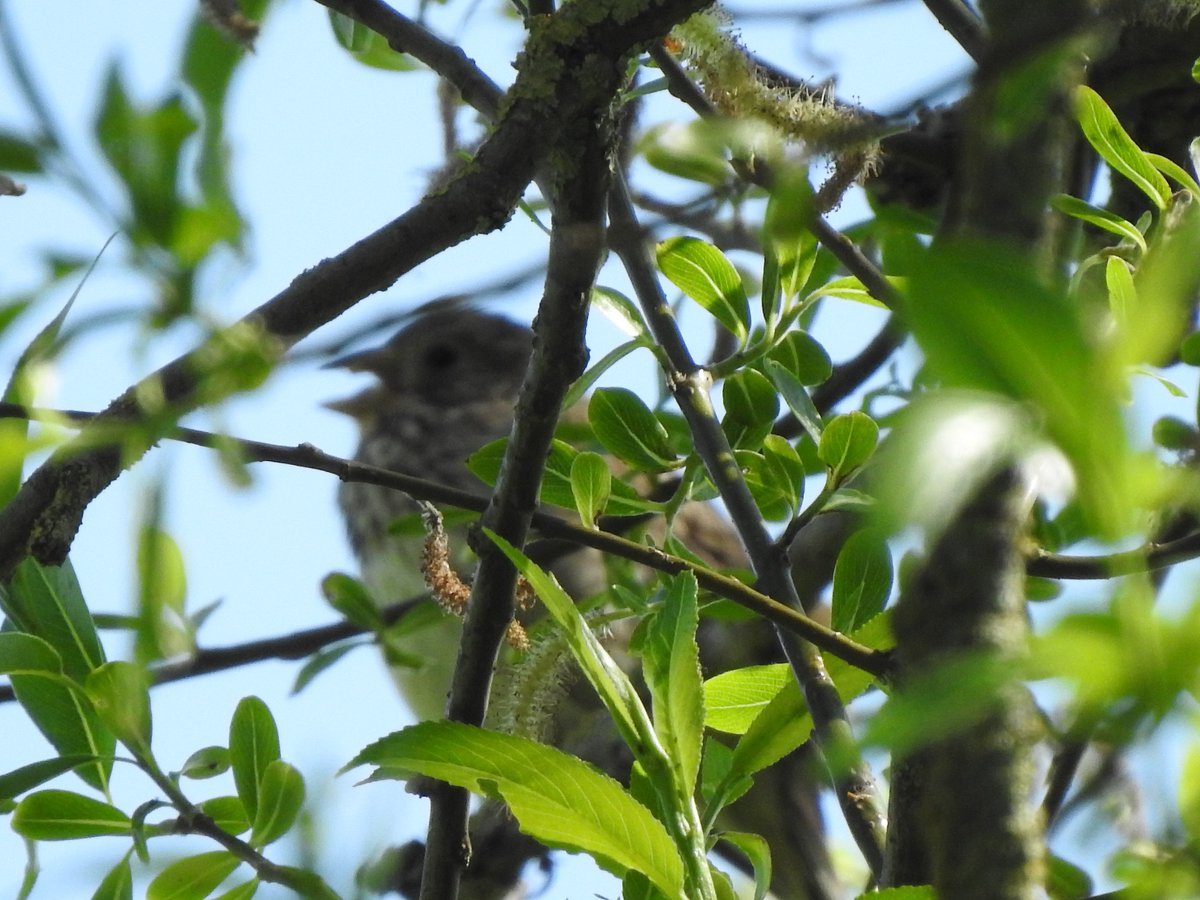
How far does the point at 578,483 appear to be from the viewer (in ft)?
3.60

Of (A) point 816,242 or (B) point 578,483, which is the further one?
(A) point 816,242

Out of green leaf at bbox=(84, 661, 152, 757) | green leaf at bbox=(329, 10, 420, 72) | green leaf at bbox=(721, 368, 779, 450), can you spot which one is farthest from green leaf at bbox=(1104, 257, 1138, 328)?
green leaf at bbox=(329, 10, 420, 72)

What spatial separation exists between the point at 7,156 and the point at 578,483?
→ 0.67 meters

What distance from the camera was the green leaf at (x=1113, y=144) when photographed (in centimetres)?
102

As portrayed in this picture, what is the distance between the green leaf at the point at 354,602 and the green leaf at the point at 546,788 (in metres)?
0.71

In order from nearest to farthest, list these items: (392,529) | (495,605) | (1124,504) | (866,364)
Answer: (1124,504) < (495,605) < (392,529) < (866,364)

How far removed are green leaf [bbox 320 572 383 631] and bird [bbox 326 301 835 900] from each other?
32mm

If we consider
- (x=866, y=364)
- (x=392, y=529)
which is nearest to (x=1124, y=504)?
(x=392, y=529)

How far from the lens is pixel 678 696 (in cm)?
83

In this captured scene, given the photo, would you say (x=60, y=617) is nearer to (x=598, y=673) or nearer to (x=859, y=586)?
(x=598, y=673)

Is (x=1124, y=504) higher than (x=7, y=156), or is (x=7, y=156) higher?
(x=7, y=156)

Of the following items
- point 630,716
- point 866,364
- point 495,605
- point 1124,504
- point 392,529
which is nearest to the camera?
point 1124,504

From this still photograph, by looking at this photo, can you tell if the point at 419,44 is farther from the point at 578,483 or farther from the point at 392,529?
Answer: the point at 392,529

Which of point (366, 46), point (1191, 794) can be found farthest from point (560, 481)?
point (1191, 794)
